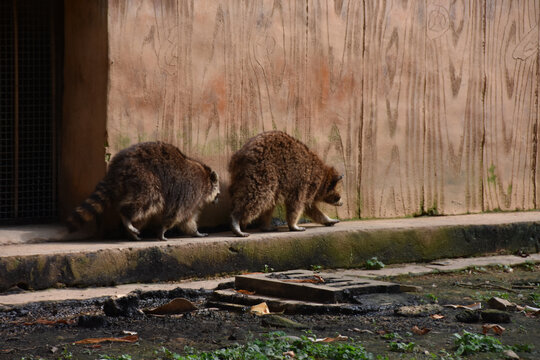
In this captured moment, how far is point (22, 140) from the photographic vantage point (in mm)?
7160

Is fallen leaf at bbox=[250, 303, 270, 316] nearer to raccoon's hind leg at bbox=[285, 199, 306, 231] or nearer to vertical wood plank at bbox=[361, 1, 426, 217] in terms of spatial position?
raccoon's hind leg at bbox=[285, 199, 306, 231]

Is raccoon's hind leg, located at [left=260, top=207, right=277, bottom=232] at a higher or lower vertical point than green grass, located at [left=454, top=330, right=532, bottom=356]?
higher

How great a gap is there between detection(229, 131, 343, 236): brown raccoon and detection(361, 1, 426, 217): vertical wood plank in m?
0.54

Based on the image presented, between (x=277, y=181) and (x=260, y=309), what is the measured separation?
2150mm

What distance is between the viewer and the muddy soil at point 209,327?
450 centimetres

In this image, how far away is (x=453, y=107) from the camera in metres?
8.62

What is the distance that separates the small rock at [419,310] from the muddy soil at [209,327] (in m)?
0.04

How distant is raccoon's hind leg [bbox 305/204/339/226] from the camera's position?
25.8 feet

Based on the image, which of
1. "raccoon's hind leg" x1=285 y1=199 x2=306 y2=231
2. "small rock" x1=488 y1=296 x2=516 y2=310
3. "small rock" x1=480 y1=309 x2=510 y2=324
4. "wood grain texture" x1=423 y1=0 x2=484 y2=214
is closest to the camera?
"small rock" x1=480 y1=309 x2=510 y2=324

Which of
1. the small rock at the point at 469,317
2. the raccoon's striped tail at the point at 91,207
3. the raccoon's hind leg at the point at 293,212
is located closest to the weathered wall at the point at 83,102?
the raccoon's striped tail at the point at 91,207

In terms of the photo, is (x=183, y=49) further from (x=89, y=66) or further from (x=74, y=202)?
(x=74, y=202)

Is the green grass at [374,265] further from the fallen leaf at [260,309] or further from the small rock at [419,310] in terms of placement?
the fallen leaf at [260,309]

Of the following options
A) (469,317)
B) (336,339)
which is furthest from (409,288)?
(336,339)

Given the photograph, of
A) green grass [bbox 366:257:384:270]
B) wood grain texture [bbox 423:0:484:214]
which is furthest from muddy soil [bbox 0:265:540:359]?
wood grain texture [bbox 423:0:484:214]
